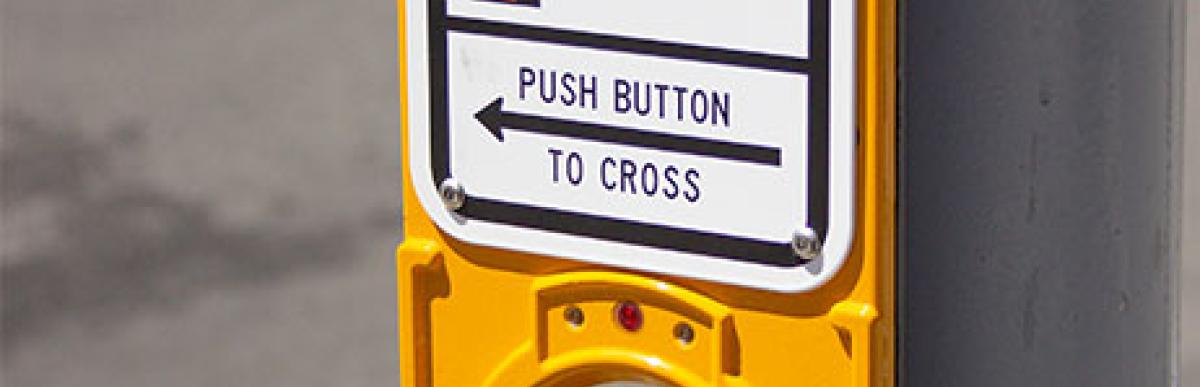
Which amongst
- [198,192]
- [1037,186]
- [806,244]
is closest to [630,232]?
[806,244]

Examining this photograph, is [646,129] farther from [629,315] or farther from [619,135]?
[629,315]

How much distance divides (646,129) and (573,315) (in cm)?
26

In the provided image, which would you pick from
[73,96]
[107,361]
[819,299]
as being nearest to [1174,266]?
[819,299]

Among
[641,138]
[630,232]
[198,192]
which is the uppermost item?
[641,138]

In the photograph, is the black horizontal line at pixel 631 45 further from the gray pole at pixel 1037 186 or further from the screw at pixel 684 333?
the screw at pixel 684 333

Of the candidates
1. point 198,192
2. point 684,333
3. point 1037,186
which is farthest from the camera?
point 198,192

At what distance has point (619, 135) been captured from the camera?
330cm

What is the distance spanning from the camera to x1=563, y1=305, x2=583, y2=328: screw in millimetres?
3410

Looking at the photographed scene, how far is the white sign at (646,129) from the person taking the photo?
125 inches

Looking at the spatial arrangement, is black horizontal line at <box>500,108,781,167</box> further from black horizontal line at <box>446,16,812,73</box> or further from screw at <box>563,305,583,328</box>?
screw at <box>563,305,583,328</box>

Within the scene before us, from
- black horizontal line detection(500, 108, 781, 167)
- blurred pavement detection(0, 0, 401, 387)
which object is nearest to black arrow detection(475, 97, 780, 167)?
black horizontal line detection(500, 108, 781, 167)

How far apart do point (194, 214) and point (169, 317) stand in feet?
1.87

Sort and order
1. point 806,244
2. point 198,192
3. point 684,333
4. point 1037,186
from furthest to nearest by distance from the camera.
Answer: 1. point 198,192
2. point 684,333
3. point 806,244
4. point 1037,186

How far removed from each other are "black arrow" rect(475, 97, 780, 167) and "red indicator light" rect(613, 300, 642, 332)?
19 cm
